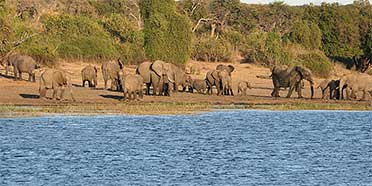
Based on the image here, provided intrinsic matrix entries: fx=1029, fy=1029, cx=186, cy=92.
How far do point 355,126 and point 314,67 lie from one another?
951 inches

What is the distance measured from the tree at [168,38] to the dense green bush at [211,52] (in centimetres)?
384

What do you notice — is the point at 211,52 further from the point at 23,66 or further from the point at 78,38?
the point at 23,66

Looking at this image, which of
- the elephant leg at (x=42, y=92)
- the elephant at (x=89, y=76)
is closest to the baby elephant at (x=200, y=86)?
the elephant at (x=89, y=76)

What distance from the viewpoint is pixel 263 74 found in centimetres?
5322

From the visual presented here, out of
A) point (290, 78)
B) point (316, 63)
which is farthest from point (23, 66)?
point (316, 63)

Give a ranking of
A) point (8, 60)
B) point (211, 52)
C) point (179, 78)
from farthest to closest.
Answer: point (211, 52), point (8, 60), point (179, 78)

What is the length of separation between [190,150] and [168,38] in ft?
94.8

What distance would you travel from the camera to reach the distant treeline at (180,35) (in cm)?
5266

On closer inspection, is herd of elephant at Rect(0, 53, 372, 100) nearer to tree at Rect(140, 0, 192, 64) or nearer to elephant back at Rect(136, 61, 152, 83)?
elephant back at Rect(136, 61, 152, 83)

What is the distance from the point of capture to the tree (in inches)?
2101

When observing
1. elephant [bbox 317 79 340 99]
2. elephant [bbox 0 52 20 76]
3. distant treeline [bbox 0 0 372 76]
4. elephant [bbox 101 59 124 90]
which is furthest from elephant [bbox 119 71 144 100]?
elephant [bbox 317 79 340 99]

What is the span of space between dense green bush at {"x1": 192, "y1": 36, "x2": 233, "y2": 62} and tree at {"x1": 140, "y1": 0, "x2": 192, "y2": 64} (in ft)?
12.6

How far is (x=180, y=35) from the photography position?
54156 mm

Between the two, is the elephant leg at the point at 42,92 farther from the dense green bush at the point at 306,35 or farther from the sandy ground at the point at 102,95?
the dense green bush at the point at 306,35
